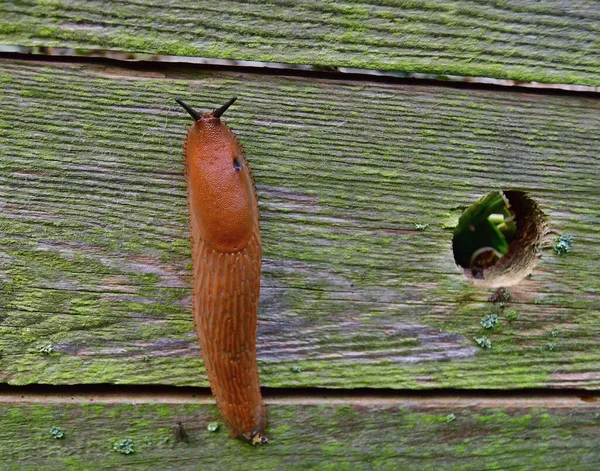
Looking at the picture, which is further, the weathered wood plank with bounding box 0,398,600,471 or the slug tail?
the weathered wood plank with bounding box 0,398,600,471

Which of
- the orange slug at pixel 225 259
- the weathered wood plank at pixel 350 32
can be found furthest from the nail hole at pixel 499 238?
the orange slug at pixel 225 259

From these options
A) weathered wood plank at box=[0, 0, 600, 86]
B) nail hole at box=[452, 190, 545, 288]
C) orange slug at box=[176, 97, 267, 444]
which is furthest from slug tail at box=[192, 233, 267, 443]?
nail hole at box=[452, 190, 545, 288]

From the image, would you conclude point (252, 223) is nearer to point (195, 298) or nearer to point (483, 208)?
point (195, 298)

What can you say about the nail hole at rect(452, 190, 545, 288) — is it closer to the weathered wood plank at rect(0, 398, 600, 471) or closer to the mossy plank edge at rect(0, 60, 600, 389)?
the mossy plank edge at rect(0, 60, 600, 389)

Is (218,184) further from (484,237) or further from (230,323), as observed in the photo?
(484,237)

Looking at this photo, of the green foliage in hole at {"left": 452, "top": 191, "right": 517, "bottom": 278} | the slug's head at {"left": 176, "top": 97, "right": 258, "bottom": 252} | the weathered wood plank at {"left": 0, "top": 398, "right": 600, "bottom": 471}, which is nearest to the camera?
the slug's head at {"left": 176, "top": 97, "right": 258, "bottom": 252}

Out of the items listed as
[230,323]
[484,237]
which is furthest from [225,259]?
[484,237]
